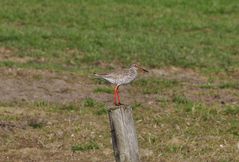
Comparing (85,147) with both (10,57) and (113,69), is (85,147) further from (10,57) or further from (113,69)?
(10,57)

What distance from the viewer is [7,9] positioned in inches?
854

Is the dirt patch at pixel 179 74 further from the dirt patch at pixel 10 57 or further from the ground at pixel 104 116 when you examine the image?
the dirt patch at pixel 10 57

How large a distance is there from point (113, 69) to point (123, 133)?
26.2 feet

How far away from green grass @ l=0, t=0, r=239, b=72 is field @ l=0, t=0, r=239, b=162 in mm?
25

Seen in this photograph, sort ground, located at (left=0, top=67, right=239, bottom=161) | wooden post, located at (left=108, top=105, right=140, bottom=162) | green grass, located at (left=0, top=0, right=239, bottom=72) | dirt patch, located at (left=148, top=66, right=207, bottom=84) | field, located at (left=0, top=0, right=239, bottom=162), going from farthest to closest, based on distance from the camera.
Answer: green grass, located at (left=0, top=0, right=239, bottom=72), dirt patch, located at (left=148, top=66, right=207, bottom=84), field, located at (left=0, top=0, right=239, bottom=162), ground, located at (left=0, top=67, right=239, bottom=161), wooden post, located at (left=108, top=105, right=140, bottom=162)

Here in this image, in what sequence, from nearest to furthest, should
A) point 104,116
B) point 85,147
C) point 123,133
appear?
point 123,133
point 85,147
point 104,116

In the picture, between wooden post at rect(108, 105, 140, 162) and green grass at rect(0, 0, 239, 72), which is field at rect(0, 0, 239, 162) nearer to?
green grass at rect(0, 0, 239, 72)

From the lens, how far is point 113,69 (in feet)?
50.2

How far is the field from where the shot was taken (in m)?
10.2

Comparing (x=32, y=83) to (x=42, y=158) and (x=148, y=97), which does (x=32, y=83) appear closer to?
(x=148, y=97)

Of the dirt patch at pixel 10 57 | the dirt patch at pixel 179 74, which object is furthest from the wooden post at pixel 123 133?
the dirt patch at pixel 10 57

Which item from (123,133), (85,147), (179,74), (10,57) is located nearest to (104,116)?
(85,147)

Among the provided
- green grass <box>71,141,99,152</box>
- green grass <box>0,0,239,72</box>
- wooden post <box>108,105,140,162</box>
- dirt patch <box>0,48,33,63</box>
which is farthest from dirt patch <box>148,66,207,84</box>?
wooden post <box>108,105,140,162</box>

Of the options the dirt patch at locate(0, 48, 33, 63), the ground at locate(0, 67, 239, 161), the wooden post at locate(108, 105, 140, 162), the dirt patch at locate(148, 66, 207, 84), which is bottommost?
the dirt patch at locate(148, 66, 207, 84)
